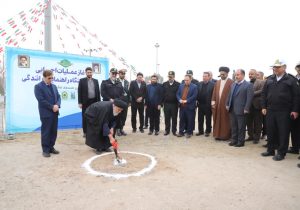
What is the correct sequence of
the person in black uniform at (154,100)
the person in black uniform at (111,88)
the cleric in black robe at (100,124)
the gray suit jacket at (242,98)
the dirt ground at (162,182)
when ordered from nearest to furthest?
the dirt ground at (162,182)
the cleric in black robe at (100,124)
the gray suit jacket at (242,98)
the person in black uniform at (111,88)
the person in black uniform at (154,100)

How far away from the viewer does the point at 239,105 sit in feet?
24.0

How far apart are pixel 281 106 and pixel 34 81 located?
6.85 m

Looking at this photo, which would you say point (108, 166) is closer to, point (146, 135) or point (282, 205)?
point (282, 205)

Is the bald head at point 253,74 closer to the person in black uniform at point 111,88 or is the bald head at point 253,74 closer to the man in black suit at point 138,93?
the man in black suit at point 138,93

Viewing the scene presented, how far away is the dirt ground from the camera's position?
3.82 meters

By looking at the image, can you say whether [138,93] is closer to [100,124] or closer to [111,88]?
[111,88]

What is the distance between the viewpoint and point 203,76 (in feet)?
29.3

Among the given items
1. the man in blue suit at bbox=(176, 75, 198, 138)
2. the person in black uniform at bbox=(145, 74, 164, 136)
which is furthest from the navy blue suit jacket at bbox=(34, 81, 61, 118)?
the man in blue suit at bbox=(176, 75, 198, 138)

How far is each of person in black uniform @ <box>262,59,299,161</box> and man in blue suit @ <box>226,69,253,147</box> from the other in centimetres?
102

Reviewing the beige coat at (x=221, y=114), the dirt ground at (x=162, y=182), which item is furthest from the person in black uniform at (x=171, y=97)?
the dirt ground at (x=162, y=182)

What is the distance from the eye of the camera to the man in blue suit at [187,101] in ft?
27.7

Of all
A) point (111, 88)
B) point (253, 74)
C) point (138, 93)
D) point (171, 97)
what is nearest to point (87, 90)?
point (111, 88)

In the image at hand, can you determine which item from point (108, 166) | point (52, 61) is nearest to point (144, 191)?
point (108, 166)

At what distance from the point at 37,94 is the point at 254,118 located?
17.9 feet
